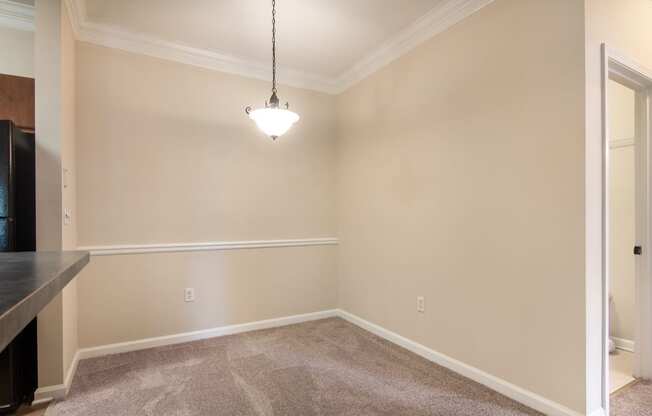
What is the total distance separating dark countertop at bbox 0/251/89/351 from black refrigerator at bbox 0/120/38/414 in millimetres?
1604

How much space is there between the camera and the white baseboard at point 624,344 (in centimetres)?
288

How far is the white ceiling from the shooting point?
2480mm

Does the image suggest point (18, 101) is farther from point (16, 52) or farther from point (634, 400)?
point (634, 400)

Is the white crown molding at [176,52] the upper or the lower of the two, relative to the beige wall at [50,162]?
upper

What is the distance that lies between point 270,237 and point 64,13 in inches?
92.9

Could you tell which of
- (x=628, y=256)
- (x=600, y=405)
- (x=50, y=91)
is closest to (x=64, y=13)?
(x=50, y=91)

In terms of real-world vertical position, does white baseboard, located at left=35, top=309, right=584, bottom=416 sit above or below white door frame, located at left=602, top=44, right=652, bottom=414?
below

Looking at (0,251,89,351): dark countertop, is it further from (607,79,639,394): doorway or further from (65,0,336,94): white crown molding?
(607,79,639,394): doorway

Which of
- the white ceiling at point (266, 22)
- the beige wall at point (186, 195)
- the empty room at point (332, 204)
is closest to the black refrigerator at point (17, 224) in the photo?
the empty room at point (332, 204)

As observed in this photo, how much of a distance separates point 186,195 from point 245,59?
1432 mm

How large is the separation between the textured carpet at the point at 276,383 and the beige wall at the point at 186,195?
1.29 feet

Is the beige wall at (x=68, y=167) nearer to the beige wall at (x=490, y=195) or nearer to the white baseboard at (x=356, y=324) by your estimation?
the white baseboard at (x=356, y=324)

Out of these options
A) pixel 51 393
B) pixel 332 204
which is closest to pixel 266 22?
pixel 332 204

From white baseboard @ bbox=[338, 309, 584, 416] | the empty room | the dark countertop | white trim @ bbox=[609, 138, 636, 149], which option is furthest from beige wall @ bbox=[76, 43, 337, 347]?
white trim @ bbox=[609, 138, 636, 149]
